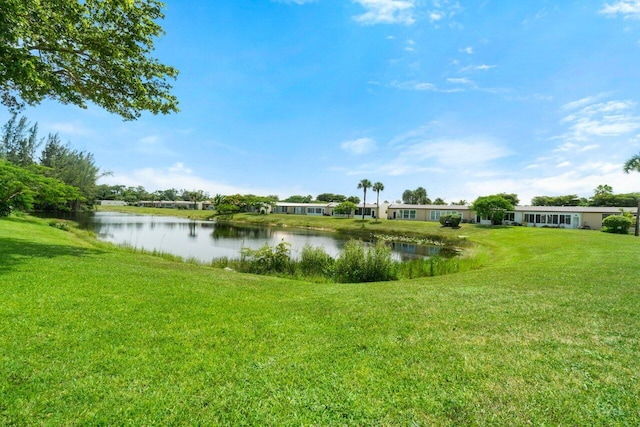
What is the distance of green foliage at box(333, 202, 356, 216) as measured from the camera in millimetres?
60141

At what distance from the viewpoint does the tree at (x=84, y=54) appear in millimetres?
8117

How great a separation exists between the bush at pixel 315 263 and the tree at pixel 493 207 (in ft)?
117

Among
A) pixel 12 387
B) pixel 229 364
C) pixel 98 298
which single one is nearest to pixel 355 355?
pixel 229 364

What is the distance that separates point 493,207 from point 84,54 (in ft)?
150

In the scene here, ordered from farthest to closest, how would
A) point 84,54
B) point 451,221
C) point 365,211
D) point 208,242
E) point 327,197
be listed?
point 327,197, point 365,211, point 451,221, point 208,242, point 84,54

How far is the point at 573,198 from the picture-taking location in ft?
228

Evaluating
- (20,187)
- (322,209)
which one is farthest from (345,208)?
(20,187)

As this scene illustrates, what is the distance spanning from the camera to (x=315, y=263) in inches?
560

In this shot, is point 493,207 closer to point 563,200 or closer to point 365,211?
point 365,211

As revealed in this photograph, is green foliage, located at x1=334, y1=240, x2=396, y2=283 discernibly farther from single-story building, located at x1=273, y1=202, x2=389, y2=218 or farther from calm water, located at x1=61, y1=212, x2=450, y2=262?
single-story building, located at x1=273, y1=202, x2=389, y2=218

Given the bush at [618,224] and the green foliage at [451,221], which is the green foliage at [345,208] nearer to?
the green foliage at [451,221]

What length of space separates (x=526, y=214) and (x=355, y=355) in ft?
168

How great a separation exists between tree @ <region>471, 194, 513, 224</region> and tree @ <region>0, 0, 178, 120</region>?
41384 millimetres

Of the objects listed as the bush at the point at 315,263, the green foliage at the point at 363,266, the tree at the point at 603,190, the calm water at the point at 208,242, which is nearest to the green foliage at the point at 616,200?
the tree at the point at 603,190
